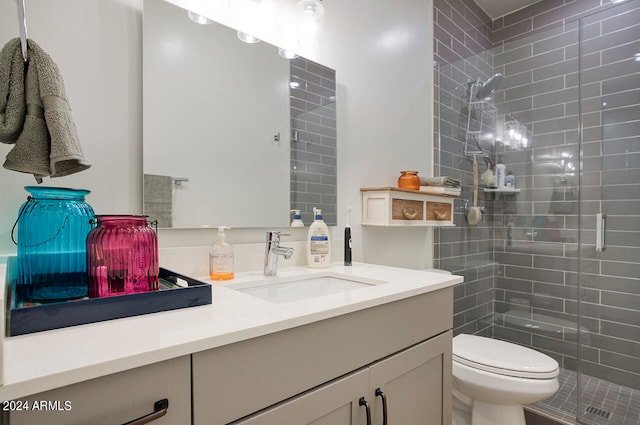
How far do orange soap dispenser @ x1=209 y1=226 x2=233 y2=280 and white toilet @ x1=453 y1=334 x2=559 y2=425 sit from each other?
3.96ft

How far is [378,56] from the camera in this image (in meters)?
1.81

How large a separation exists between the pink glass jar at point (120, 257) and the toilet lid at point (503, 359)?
146 centimetres

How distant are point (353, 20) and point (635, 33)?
179 centimetres

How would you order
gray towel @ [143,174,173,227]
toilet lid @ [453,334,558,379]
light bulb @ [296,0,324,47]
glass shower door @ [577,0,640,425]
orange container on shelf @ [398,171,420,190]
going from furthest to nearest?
1. glass shower door @ [577,0,640,425]
2. orange container on shelf @ [398,171,420,190]
3. toilet lid @ [453,334,558,379]
4. light bulb @ [296,0,324,47]
5. gray towel @ [143,174,173,227]

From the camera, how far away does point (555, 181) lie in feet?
7.75

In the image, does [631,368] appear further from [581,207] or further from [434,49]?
[434,49]

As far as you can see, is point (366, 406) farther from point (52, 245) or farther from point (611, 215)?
point (611, 215)

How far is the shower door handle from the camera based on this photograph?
207 cm

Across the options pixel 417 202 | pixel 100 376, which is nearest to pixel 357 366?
pixel 100 376

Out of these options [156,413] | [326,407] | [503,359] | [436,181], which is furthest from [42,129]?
[503,359]

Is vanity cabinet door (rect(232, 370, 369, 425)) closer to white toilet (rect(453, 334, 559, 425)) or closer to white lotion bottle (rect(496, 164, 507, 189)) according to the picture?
white toilet (rect(453, 334, 559, 425))

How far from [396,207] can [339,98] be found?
584mm

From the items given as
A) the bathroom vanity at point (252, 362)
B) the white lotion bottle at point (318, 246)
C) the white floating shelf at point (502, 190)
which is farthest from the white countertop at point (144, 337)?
the white floating shelf at point (502, 190)

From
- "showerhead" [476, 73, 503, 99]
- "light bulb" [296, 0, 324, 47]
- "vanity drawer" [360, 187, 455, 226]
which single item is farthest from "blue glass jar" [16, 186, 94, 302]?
"showerhead" [476, 73, 503, 99]
